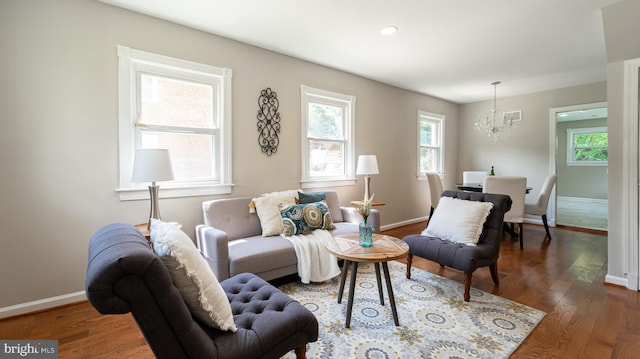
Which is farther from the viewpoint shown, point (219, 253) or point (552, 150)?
point (552, 150)

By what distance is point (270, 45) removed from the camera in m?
3.40

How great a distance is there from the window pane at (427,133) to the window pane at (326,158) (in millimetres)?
2277

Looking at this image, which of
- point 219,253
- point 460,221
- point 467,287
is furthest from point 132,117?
point 467,287

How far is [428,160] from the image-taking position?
238 inches

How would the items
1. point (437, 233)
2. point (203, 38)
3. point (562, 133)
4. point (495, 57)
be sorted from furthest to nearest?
point (562, 133) → point (495, 57) → point (203, 38) → point (437, 233)

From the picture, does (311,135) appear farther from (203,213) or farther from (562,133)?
(562,133)

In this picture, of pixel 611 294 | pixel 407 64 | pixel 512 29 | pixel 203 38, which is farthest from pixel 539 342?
pixel 203 38

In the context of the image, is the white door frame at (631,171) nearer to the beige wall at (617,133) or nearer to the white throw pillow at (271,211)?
the beige wall at (617,133)

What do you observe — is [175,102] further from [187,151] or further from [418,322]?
[418,322]

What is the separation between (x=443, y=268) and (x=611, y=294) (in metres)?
1.40

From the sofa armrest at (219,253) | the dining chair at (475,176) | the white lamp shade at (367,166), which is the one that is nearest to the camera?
the sofa armrest at (219,253)

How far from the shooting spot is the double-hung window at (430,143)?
5.77 metres

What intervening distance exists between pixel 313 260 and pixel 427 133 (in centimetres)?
436

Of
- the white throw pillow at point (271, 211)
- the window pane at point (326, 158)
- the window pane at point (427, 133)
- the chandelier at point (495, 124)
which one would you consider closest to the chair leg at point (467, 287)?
the white throw pillow at point (271, 211)
